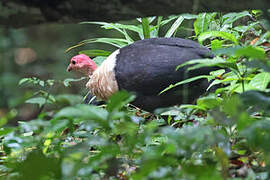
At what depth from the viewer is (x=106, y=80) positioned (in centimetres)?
212

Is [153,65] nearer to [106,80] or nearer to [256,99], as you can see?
[106,80]

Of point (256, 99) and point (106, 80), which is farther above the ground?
point (256, 99)

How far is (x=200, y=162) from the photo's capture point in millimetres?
1100

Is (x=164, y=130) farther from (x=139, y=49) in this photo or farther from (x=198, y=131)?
(x=139, y=49)

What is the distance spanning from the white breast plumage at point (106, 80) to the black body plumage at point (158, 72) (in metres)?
0.05

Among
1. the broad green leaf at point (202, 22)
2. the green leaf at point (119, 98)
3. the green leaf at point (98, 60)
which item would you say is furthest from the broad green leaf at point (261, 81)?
the green leaf at point (98, 60)

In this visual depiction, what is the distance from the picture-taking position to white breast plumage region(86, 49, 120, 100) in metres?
2.08

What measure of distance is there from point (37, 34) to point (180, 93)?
5.03ft

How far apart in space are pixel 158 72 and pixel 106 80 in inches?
14.1

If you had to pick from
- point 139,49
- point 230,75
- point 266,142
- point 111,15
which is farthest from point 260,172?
point 139,49

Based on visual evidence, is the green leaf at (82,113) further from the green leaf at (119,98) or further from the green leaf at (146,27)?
the green leaf at (146,27)

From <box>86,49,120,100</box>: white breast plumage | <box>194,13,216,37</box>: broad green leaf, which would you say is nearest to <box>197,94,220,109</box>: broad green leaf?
<box>86,49,120,100</box>: white breast plumage

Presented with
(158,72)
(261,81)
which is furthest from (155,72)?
(261,81)

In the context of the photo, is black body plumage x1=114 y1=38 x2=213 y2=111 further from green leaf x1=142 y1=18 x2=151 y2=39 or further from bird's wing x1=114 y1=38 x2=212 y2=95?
green leaf x1=142 y1=18 x2=151 y2=39
